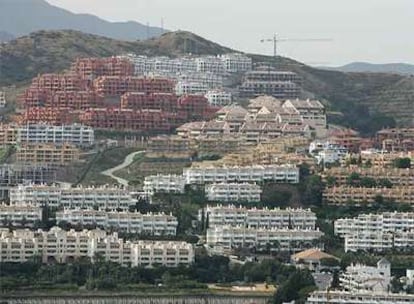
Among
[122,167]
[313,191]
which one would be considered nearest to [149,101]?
[122,167]

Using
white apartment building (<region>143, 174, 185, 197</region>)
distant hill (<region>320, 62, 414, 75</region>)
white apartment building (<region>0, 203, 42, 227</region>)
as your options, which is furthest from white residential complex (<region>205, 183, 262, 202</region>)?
distant hill (<region>320, 62, 414, 75</region>)

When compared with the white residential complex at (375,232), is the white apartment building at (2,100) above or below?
above

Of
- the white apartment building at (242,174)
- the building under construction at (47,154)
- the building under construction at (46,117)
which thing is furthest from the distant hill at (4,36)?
the white apartment building at (242,174)

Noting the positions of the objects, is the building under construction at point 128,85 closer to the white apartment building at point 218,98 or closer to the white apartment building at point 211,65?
the white apartment building at point 218,98

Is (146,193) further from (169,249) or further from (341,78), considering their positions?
(341,78)

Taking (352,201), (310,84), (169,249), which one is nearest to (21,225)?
(169,249)

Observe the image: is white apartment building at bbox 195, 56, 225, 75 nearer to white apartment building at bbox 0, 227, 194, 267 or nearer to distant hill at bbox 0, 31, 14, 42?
distant hill at bbox 0, 31, 14, 42
